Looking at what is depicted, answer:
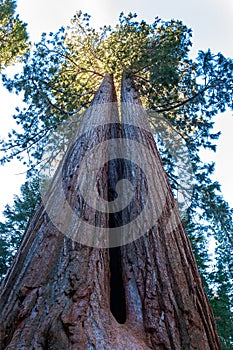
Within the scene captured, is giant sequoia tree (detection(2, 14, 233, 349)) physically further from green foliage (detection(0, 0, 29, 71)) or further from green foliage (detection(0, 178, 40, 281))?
green foliage (detection(0, 178, 40, 281))

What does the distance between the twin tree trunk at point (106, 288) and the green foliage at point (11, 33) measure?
755cm

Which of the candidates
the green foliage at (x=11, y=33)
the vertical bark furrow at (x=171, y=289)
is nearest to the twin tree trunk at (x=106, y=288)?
the vertical bark furrow at (x=171, y=289)

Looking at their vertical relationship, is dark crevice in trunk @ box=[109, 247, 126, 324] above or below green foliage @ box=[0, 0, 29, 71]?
below

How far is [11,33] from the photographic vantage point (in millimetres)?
9000

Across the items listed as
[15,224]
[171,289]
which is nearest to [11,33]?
[15,224]

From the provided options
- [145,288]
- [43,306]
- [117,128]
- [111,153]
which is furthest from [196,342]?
[117,128]

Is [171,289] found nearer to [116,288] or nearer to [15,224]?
[116,288]

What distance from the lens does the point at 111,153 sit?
147 inches

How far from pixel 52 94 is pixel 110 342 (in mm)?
6789

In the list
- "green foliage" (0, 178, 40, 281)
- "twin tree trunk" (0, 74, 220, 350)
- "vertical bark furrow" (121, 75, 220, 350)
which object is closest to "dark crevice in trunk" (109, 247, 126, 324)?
"twin tree trunk" (0, 74, 220, 350)

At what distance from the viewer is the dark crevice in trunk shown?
78.0 inches

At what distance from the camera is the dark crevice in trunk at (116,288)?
1.98m

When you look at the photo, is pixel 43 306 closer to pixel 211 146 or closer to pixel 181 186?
pixel 181 186

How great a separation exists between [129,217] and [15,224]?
973 cm
